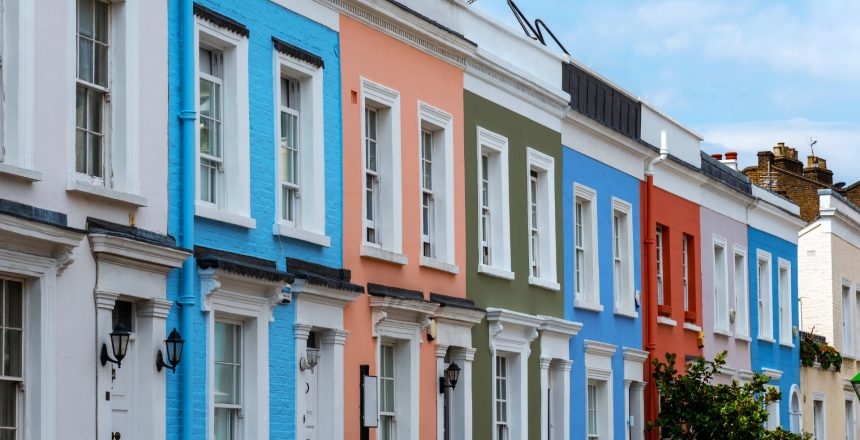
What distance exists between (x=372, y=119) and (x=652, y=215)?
9680 mm

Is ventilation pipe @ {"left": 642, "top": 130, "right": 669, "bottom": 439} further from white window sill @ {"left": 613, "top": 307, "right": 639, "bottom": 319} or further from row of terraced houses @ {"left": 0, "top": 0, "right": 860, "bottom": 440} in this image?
white window sill @ {"left": 613, "top": 307, "right": 639, "bottom": 319}

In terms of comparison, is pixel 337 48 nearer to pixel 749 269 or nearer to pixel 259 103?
pixel 259 103

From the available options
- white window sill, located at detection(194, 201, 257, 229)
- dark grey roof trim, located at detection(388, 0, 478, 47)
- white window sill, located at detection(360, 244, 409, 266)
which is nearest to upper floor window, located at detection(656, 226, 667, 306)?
dark grey roof trim, located at detection(388, 0, 478, 47)

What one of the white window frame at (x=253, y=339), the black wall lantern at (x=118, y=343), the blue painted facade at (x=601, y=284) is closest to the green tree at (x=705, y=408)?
the blue painted facade at (x=601, y=284)

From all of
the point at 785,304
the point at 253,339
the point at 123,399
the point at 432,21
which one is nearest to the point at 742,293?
the point at 785,304

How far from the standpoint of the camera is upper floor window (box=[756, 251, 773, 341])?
35.6 meters

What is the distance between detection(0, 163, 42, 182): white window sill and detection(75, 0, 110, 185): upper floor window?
0.93 meters

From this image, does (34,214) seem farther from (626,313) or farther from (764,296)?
(764,296)

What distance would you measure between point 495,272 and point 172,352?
8.26 m

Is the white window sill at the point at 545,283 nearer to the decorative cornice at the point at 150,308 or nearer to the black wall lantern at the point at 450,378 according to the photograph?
the black wall lantern at the point at 450,378

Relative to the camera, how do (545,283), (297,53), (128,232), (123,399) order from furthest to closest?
(545,283)
(297,53)
(123,399)
(128,232)

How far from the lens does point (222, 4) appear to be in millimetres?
17422

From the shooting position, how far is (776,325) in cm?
3656

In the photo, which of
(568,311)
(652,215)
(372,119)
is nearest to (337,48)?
(372,119)
